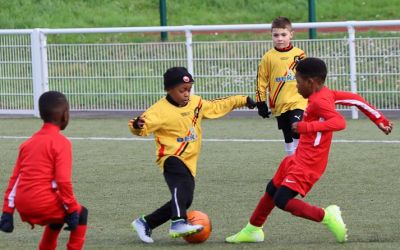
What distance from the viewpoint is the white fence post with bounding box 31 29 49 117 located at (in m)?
17.9

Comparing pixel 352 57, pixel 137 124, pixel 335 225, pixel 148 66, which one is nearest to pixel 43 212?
pixel 137 124

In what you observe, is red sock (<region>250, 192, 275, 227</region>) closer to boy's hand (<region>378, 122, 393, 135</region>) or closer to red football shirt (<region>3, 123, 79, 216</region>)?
boy's hand (<region>378, 122, 393, 135</region>)

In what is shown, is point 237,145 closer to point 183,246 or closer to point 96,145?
point 96,145

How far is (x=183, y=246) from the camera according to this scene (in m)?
8.38

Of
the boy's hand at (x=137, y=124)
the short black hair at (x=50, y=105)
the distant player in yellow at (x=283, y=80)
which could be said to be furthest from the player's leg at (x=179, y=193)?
the distant player in yellow at (x=283, y=80)

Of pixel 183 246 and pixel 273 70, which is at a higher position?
pixel 273 70

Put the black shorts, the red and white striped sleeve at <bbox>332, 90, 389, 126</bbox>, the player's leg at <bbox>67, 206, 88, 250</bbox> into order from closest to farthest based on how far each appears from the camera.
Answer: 1. the player's leg at <bbox>67, 206, 88, 250</bbox>
2. the red and white striped sleeve at <bbox>332, 90, 389, 126</bbox>
3. the black shorts

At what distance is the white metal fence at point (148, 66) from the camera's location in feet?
54.8

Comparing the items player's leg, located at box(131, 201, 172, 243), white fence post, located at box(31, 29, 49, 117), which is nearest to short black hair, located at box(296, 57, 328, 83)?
player's leg, located at box(131, 201, 172, 243)

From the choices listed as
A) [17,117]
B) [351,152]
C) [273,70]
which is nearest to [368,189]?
[273,70]

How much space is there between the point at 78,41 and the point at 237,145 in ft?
17.6

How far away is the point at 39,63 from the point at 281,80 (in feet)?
24.9

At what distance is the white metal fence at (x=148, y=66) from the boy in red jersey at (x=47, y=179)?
32.4 ft

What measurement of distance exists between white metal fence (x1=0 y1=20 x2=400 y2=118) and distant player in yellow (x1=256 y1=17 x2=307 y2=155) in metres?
5.45
